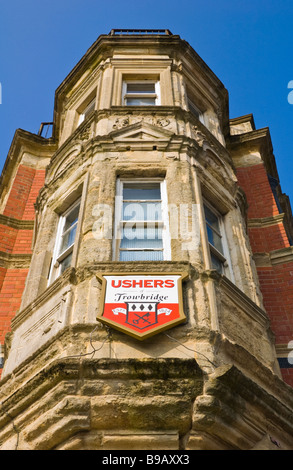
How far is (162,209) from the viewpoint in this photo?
785 cm

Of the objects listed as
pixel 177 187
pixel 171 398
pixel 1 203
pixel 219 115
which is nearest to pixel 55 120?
pixel 1 203

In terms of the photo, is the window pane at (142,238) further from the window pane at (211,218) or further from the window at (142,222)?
the window pane at (211,218)

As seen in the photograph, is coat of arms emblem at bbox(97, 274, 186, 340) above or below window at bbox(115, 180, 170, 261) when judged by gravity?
below

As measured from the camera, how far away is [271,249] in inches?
429

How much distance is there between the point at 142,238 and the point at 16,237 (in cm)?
456

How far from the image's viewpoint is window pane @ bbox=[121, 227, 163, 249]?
290 inches

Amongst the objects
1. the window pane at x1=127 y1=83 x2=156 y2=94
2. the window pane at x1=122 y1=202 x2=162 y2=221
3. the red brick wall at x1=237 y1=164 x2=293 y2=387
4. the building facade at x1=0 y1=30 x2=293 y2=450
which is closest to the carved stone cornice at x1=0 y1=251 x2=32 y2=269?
the building facade at x1=0 y1=30 x2=293 y2=450

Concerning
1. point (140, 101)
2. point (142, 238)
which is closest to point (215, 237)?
point (142, 238)

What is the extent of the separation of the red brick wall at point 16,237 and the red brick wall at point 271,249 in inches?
181

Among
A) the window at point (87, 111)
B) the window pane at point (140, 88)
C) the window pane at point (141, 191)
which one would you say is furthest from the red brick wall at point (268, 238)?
the window at point (87, 111)

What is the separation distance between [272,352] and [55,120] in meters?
8.32

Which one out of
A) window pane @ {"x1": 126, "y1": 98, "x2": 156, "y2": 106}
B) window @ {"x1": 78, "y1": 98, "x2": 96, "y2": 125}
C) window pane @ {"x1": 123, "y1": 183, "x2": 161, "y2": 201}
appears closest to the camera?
window pane @ {"x1": 123, "y1": 183, "x2": 161, "y2": 201}

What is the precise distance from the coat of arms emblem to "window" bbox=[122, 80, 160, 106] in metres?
5.42

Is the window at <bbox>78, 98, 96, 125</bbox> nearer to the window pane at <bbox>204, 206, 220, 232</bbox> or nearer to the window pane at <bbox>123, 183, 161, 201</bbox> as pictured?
the window pane at <bbox>123, 183, 161, 201</bbox>
